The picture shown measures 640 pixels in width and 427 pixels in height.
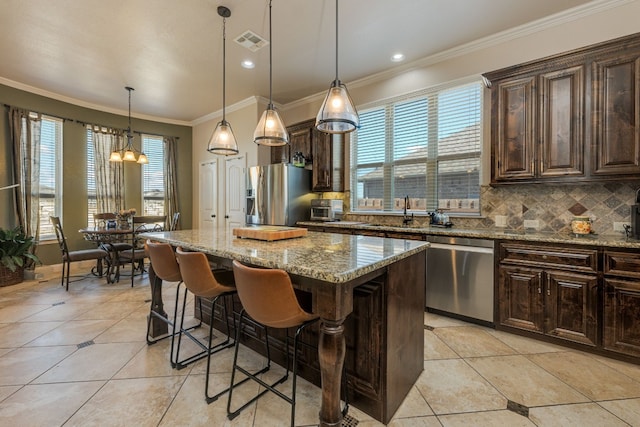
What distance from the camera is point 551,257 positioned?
2410 mm

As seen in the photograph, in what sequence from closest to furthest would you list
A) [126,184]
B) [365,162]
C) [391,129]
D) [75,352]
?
[75,352], [391,129], [365,162], [126,184]

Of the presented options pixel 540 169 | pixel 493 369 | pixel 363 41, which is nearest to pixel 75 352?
pixel 493 369

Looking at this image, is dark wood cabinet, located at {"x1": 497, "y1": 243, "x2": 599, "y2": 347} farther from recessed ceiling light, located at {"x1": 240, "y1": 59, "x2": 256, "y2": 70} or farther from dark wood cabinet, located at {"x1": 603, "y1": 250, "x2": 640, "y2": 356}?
recessed ceiling light, located at {"x1": 240, "y1": 59, "x2": 256, "y2": 70}

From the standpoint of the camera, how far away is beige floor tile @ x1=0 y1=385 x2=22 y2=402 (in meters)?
1.79

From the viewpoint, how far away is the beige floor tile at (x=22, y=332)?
2.48 meters

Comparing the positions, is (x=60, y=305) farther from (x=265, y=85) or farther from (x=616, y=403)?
(x=616, y=403)

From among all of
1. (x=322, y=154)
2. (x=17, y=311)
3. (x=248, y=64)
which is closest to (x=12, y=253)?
(x=17, y=311)

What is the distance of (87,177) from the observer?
17.6 feet

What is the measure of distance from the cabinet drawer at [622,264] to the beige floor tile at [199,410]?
9.16ft

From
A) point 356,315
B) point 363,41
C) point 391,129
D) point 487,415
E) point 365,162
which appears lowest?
point 487,415

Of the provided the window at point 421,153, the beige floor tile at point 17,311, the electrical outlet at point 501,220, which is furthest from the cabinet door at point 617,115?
the beige floor tile at point 17,311

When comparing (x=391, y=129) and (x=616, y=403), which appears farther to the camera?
(x=391, y=129)

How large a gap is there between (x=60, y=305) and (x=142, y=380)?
2.38 metres

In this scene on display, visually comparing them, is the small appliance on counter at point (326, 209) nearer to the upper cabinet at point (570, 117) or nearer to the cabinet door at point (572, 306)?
the upper cabinet at point (570, 117)
